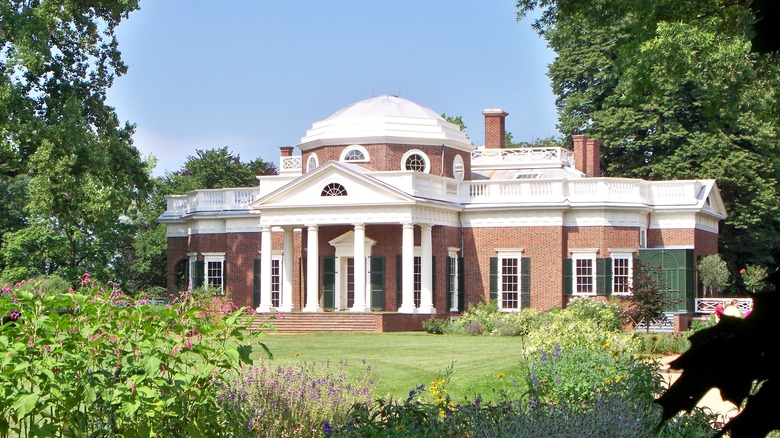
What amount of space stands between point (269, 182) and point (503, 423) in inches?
1225

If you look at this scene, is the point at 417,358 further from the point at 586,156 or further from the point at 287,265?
the point at 586,156

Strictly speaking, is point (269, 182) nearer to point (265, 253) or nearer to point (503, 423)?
point (265, 253)

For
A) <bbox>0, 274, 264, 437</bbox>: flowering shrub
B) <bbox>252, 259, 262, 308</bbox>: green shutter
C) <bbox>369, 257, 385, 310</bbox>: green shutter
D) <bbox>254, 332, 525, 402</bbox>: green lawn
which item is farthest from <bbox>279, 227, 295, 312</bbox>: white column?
<bbox>0, 274, 264, 437</bbox>: flowering shrub

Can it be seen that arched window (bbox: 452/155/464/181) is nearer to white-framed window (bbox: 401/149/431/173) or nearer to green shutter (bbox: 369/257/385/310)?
white-framed window (bbox: 401/149/431/173)

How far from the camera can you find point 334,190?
1414 inches

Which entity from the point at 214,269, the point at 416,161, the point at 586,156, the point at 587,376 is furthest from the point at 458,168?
the point at 587,376

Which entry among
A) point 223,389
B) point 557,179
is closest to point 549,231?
point 557,179

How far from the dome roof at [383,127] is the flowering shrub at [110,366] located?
30362 millimetres

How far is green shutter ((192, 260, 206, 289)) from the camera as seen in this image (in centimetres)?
4019

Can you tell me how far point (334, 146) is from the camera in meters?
38.4

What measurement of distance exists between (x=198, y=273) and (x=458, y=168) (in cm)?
1039

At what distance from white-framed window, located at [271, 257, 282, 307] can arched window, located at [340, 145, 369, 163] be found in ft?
14.8

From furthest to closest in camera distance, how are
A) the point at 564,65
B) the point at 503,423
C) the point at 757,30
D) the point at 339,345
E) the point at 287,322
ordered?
the point at 564,65 → the point at 287,322 → the point at 339,345 → the point at 503,423 → the point at 757,30

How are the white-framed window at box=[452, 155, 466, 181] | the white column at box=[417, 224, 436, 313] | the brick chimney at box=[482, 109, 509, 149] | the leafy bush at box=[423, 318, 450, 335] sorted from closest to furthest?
1. the leafy bush at box=[423, 318, 450, 335]
2. the white column at box=[417, 224, 436, 313]
3. the white-framed window at box=[452, 155, 466, 181]
4. the brick chimney at box=[482, 109, 509, 149]
